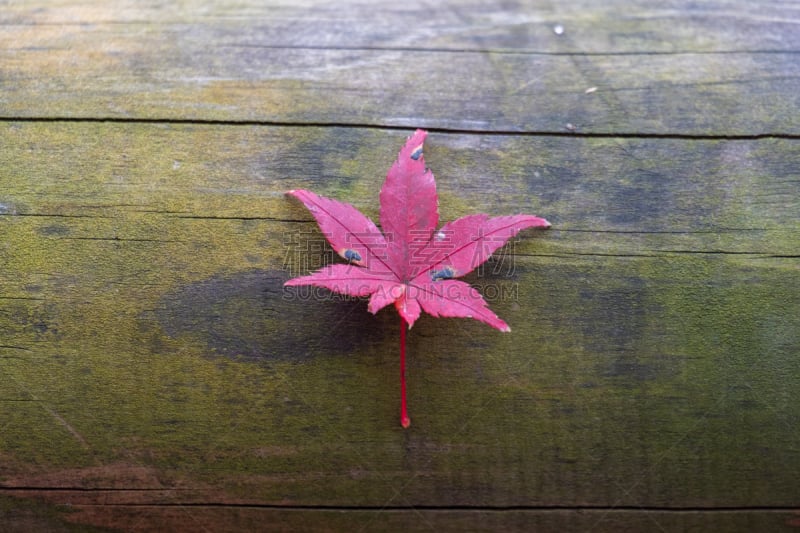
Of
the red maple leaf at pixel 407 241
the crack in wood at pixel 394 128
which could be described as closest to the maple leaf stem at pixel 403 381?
the red maple leaf at pixel 407 241

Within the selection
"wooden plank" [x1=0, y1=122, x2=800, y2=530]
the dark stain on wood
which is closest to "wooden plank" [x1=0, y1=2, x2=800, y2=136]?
"wooden plank" [x1=0, y1=122, x2=800, y2=530]

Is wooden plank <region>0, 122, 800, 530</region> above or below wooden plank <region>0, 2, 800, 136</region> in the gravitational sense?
below

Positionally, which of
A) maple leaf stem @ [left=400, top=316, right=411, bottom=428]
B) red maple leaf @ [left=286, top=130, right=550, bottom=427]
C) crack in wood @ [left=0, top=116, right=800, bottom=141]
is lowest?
maple leaf stem @ [left=400, top=316, right=411, bottom=428]

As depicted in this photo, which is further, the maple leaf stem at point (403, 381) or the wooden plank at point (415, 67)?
the wooden plank at point (415, 67)

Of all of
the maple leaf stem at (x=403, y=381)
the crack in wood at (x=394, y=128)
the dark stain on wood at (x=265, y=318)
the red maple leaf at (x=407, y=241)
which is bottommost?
the maple leaf stem at (x=403, y=381)

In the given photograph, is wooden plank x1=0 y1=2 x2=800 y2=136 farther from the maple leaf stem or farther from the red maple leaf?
the maple leaf stem

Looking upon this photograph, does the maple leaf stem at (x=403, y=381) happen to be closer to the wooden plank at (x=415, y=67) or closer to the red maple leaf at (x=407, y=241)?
the red maple leaf at (x=407, y=241)

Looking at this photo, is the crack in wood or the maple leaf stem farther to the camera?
the crack in wood
